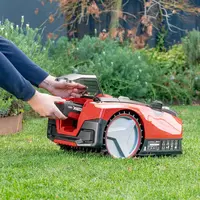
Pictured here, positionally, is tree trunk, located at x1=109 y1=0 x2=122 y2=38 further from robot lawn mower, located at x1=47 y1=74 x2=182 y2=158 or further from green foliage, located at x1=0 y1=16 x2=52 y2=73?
robot lawn mower, located at x1=47 y1=74 x2=182 y2=158

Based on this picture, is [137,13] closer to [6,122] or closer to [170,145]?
[6,122]

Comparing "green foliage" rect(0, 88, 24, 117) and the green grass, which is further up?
the green grass

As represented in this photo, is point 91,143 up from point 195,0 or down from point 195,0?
down

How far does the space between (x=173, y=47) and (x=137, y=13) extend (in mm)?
890

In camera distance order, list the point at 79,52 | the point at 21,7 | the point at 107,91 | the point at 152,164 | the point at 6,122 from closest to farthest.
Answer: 1. the point at 152,164
2. the point at 6,122
3. the point at 107,91
4. the point at 79,52
5. the point at 21,7

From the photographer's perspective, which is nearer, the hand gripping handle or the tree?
the hand gripping handle

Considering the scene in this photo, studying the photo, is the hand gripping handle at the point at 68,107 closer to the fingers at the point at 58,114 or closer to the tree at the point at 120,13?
the fingers at the point at 58,114

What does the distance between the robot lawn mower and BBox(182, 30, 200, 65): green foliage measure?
5616mm

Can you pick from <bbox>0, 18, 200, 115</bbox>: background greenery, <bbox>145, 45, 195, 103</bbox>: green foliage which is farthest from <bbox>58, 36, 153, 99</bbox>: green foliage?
<bbox>145, 45, 195, 103</bbox>: green foliage

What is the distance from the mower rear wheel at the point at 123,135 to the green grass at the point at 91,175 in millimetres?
88

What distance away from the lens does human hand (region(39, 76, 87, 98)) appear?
4371mm

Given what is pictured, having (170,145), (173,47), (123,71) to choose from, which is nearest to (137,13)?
(173,47)

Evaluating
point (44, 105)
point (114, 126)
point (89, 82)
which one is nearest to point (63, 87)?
point (89, 82)

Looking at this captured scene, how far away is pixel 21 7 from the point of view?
1059 cm
